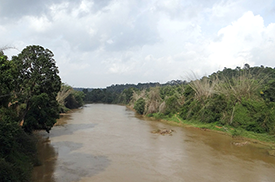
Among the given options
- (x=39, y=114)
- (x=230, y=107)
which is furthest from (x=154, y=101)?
(x=39, y=114)

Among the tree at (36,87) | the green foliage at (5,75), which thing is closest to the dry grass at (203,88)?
the tree at (36,87)

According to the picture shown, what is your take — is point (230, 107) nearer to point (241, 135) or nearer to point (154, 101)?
point (241, 135)

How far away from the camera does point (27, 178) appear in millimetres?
7480

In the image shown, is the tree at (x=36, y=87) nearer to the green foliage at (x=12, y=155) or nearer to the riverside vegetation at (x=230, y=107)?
the green foliage at (x=12, y=155)

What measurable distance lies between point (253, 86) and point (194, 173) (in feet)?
39.8

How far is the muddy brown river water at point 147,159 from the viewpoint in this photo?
9859 millimetres

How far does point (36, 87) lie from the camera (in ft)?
45.2

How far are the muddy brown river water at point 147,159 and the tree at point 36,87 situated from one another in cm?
186

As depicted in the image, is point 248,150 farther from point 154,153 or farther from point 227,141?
point 154,153

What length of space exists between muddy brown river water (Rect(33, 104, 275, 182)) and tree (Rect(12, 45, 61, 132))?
1.86 metres

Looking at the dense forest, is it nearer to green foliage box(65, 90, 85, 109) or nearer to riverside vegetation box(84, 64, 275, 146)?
riverside vegetation box(84, 64, 275, 146)

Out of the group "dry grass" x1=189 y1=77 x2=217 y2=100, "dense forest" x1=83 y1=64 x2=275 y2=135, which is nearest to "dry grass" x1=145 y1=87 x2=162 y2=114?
"dense forest" x1=83 y1=64 x2=275 y2=135

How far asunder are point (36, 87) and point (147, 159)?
314 inches

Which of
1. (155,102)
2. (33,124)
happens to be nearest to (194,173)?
(33,124)
